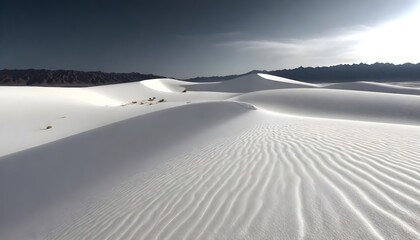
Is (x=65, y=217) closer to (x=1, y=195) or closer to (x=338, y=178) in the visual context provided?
(x=1, y=195)

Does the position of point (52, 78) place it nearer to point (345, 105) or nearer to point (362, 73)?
point (345, 105)

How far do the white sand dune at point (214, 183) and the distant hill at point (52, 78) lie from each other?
12379cm

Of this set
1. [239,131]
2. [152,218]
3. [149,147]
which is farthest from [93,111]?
[152,218]

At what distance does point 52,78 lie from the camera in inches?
5094

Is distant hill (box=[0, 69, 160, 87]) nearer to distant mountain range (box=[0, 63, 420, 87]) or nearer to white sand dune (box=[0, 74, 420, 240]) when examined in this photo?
distant mountain range (box=[0, 63, 420, 87])

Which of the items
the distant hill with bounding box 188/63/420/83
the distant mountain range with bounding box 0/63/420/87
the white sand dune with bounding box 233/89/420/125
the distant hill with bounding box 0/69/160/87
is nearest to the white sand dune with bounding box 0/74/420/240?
the white sand dune with bounding box 233/89/420/125

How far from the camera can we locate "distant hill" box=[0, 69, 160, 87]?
121m

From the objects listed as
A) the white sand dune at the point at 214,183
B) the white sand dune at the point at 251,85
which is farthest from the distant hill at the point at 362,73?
the white sand dune at the point at 214,183

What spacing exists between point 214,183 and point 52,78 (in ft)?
479

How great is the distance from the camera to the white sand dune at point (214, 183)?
8.79ft

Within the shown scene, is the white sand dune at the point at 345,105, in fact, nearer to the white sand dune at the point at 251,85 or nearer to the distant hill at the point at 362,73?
the white sand dune at the point at 251,85

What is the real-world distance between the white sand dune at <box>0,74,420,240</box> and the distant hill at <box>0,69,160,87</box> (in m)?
124

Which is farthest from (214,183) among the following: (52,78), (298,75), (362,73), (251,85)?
(298,75)

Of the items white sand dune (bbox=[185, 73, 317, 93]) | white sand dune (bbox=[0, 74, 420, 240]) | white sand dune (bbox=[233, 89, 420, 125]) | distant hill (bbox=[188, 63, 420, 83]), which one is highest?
white sand dune (bbox=[0, 74, 420, 240])
